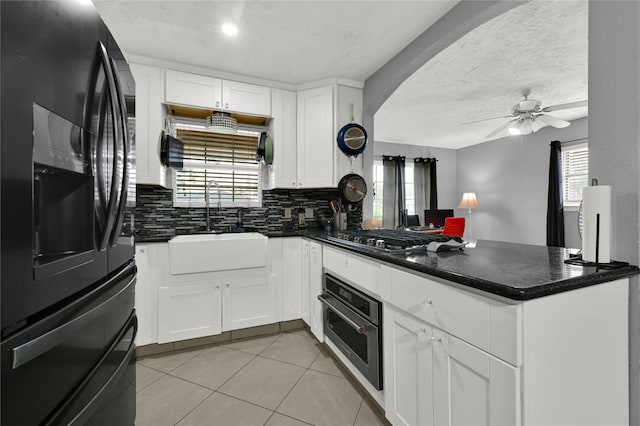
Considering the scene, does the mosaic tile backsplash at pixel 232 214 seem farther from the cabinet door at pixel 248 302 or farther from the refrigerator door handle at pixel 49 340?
the refrigerator door handle at pixel 49 340

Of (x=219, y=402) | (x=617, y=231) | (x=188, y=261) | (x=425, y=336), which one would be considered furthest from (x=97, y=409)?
(x=617, y=231)

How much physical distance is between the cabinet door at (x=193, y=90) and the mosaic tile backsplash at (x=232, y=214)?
84 cm

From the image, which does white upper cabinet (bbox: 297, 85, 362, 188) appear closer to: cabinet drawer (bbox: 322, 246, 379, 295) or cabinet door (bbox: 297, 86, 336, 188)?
cabinet door (bbox: 297, 86, 336, 188)

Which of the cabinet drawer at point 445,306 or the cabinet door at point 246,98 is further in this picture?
the cabinet door at point 246,98

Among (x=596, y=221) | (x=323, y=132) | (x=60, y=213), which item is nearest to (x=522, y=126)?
(x=323, y=132)

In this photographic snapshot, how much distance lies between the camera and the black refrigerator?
53cm

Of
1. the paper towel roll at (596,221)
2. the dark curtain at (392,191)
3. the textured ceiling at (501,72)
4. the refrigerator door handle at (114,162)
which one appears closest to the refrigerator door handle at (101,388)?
the refrigerator door handle at (114,162)

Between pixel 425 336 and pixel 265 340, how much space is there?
5.88 feet

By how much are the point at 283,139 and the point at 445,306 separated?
225 cm

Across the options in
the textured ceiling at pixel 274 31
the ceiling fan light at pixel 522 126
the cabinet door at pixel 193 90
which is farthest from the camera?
the ceiling fan light at pixel 522 126

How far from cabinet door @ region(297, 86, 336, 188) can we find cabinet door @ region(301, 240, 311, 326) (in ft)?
2.13

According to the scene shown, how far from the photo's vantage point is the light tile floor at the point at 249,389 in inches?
62.9

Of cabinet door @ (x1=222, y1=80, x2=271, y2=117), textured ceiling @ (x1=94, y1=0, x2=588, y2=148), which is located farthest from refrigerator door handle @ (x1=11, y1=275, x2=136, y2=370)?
cabinet door @ (x1=222, y1=80, x2=271, y2=117)

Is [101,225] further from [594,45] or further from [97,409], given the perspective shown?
[594,45]
